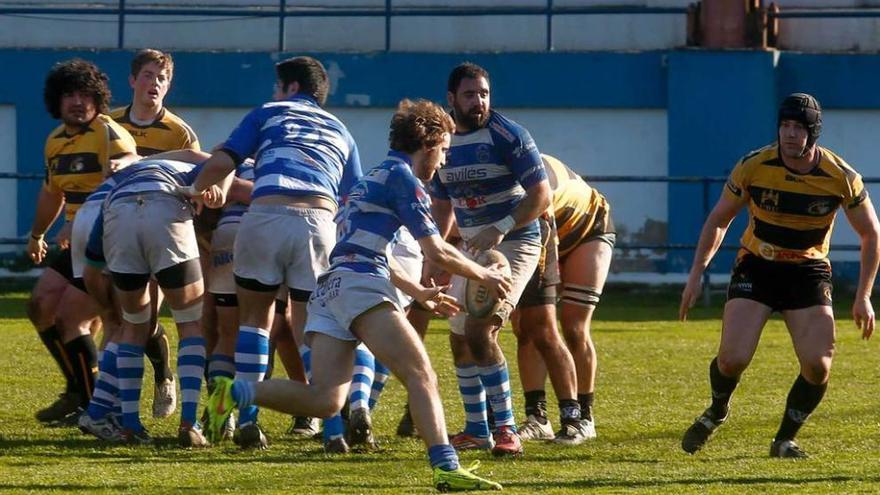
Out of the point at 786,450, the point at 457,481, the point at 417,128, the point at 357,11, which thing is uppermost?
the point at 357,11

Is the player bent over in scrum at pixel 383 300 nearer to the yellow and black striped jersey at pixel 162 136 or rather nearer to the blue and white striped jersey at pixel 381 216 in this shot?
the blue and white striped jersey at pixel 381 216

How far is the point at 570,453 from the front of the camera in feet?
26.7

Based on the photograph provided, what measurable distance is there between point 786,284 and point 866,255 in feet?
1.28

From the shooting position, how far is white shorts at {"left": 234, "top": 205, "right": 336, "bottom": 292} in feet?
25.7

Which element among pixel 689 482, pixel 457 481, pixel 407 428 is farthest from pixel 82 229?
pixel 689 482

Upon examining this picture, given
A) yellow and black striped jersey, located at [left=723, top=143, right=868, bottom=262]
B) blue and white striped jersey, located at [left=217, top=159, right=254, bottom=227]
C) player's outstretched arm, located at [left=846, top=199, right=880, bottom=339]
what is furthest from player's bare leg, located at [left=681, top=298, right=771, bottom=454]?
blue and white striped jersey, located at [left=217, top=159, right=254, bottom=227]

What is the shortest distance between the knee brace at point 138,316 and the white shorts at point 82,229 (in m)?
0.52

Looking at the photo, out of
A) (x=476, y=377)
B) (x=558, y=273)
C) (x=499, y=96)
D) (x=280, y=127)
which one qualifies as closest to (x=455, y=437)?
(x=476, y=377)

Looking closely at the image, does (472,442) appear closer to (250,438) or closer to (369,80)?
(250,438)

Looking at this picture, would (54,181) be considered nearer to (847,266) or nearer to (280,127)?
(280,127)

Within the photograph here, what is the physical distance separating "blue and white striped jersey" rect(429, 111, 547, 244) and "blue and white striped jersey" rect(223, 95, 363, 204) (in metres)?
0.57

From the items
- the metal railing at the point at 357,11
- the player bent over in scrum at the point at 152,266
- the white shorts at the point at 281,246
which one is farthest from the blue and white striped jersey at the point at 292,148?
the metal railing at the point at 357,11

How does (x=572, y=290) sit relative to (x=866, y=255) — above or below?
below

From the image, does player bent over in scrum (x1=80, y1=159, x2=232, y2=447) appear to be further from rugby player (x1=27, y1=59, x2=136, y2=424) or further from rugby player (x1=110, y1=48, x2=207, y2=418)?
rugby player (x1=110, y1=48, x2=207, y2=418)
